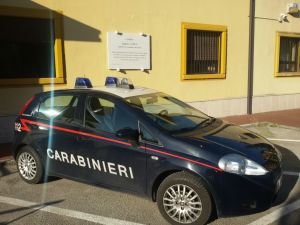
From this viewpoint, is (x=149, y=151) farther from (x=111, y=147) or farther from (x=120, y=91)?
(x=120, y=91)

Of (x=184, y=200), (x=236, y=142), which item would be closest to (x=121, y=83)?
(x=236, y=142)

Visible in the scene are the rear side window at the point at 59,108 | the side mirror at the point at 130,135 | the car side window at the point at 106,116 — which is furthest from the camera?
the rear side window at the point at 59,108

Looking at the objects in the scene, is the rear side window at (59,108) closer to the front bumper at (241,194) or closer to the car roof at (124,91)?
the car roof at (124,91)

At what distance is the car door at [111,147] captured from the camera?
4.27 meters

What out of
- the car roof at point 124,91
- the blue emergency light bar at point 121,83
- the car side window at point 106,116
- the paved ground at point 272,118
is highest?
the blue emergency light bar at point 121,83

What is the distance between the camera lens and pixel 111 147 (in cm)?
443

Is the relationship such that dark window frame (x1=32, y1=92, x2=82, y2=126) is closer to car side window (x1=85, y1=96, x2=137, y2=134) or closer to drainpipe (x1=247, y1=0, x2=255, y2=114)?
car side window (x1=85, y1=96, x2=137, y2=134)

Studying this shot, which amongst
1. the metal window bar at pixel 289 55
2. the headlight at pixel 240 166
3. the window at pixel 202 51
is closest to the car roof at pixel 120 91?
the headlight at pixel 240 166

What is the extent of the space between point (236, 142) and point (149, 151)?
40.7 inches

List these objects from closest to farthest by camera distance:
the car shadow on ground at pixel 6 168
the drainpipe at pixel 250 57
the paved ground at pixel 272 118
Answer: the car shadow on ground at pixel 6 168 → the paved ground at pixel 272 118 → the drainpipe at pixel 250 57

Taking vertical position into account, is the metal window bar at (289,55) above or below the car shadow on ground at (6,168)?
above

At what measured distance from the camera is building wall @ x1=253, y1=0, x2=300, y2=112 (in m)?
12.0

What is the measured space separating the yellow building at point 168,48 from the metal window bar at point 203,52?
Result: 0.10 feet

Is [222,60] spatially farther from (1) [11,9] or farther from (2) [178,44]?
(1) [11,9]
